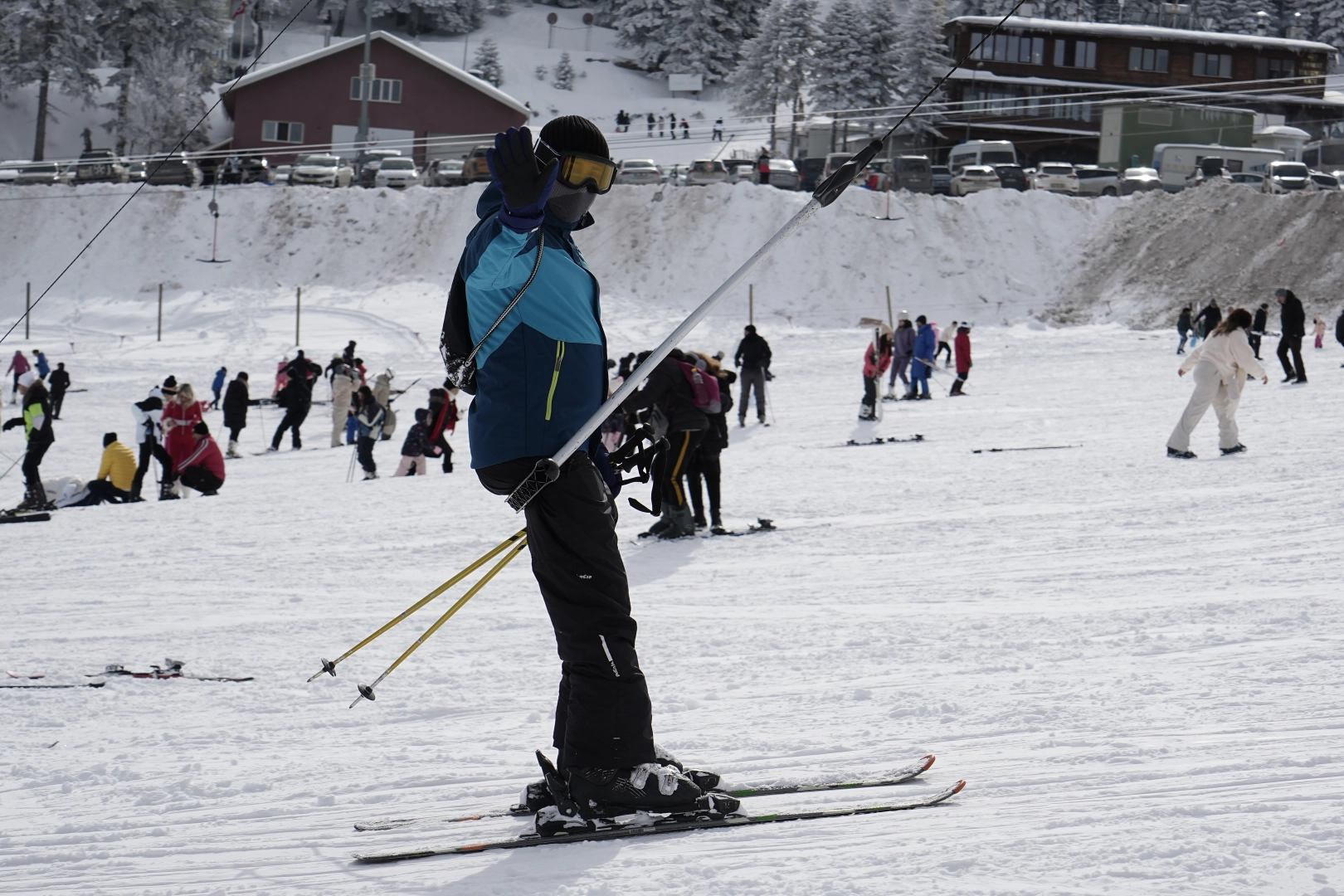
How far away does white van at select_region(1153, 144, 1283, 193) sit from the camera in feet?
135

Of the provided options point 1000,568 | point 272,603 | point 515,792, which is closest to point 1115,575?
point 1000,568

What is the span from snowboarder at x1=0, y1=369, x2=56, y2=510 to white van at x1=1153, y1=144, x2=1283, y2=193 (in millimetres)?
37189

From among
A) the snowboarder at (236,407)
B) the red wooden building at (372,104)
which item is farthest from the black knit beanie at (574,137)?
the red wooden building at (372,104)

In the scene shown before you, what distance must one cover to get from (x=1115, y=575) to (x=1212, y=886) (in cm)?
444

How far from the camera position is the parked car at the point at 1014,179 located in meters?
37.5

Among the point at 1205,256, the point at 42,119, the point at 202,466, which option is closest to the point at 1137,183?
the point at 1205,256

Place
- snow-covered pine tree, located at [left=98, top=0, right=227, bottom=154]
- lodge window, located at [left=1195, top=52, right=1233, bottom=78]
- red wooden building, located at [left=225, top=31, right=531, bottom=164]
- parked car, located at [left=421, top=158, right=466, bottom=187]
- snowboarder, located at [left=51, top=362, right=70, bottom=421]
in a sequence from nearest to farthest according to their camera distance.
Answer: snowboarder, located at [left=51, top=362, right=70, bottom=421] → parked car, located at [left=421, top=158, right=466, bottom=187] → red wooden building, located at [left=225, top=31, right=531, bottom=164] → snow-covered pine tree, located at [left=98, top=0, right=227, bottom=154] → lodge window, located at [left=1195, top=52, right=1233, bottom=78]

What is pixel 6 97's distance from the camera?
6062 centimetres

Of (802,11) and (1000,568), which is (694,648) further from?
(802,11)

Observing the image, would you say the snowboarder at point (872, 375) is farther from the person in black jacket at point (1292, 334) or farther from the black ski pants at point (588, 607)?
the black ski pants at point (588, 607)

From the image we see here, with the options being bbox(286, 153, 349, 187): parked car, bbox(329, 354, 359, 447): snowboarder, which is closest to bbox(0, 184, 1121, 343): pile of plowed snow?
bbox(286, 153, 349, 187): parked car

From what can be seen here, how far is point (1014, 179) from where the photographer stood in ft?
123

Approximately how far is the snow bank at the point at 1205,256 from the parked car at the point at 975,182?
13.1ft

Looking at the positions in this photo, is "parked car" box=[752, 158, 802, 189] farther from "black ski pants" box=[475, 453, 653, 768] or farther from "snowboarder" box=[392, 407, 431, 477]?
"black ski pants" box=[475, 453, 653, 768]
